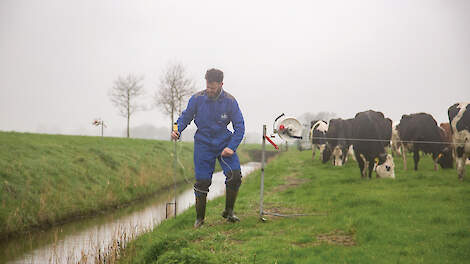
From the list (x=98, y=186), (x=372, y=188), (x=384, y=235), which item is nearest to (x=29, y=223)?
(x=98, y=186)

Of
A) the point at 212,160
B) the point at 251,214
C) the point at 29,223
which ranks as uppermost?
the point at 212,160

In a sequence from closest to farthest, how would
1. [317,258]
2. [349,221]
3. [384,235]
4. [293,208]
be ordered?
[317,258] < [384,235] < [349,221] < [293,208]

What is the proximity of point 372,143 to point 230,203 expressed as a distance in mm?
6438

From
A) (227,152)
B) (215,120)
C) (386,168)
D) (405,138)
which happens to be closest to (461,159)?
(386,168)

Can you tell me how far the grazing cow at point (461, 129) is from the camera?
30.9ft

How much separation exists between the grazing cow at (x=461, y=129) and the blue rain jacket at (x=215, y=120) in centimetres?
689

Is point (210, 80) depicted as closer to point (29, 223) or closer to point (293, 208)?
point (293, 208)

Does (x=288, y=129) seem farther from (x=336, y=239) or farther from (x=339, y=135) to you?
(x=339, y=135)

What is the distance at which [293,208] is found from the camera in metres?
8.20

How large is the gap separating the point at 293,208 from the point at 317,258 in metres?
3.64

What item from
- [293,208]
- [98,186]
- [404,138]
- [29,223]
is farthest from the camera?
[404,138]

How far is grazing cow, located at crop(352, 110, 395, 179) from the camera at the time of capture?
36.4 ft

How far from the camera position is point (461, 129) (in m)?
9.59

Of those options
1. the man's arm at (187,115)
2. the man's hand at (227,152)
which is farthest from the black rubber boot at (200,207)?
the man's arm at (187,115)
